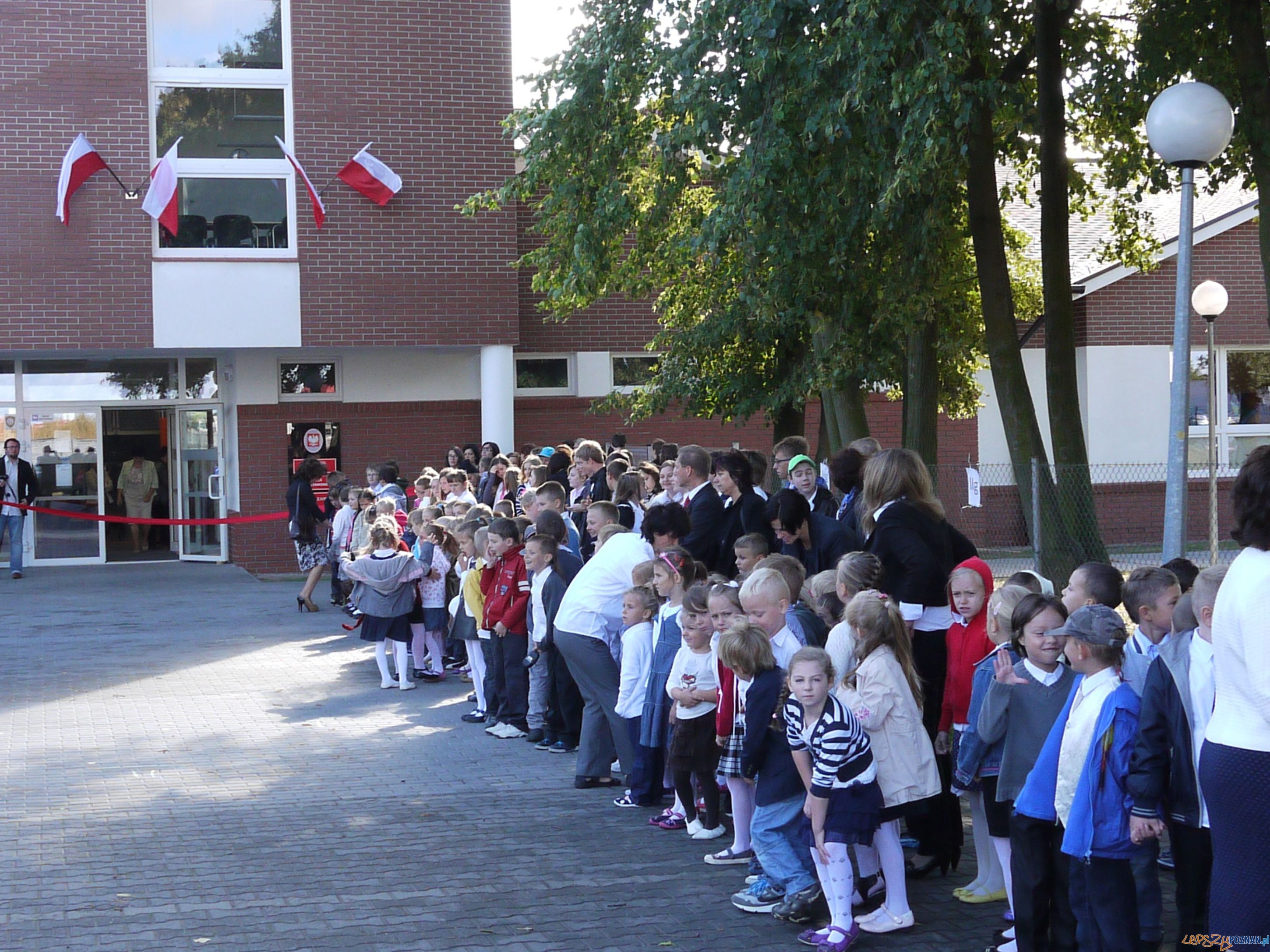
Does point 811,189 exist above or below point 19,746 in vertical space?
above

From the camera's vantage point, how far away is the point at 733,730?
6.25m

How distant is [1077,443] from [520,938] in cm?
931

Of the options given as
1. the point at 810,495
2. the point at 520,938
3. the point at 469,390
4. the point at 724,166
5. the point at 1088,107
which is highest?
the point at 1088,107

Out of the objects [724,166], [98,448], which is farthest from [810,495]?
[98,448]

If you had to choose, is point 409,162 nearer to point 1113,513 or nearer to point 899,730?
point 1113,513

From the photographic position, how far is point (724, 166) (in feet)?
38.2

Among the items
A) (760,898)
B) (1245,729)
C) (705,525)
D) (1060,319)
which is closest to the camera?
(1245,729)

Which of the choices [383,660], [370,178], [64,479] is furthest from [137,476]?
[383,660]

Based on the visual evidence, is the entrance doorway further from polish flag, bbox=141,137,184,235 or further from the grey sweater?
the grey sweater

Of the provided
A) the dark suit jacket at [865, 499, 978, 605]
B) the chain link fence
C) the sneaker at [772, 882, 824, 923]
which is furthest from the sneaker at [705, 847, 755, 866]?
the chain link fence

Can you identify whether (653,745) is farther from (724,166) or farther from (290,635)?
(290,635)

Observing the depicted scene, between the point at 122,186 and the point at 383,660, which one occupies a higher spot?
the point at 122,186

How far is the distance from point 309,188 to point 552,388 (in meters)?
5.10

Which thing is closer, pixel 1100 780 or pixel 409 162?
pixel 1100 780
